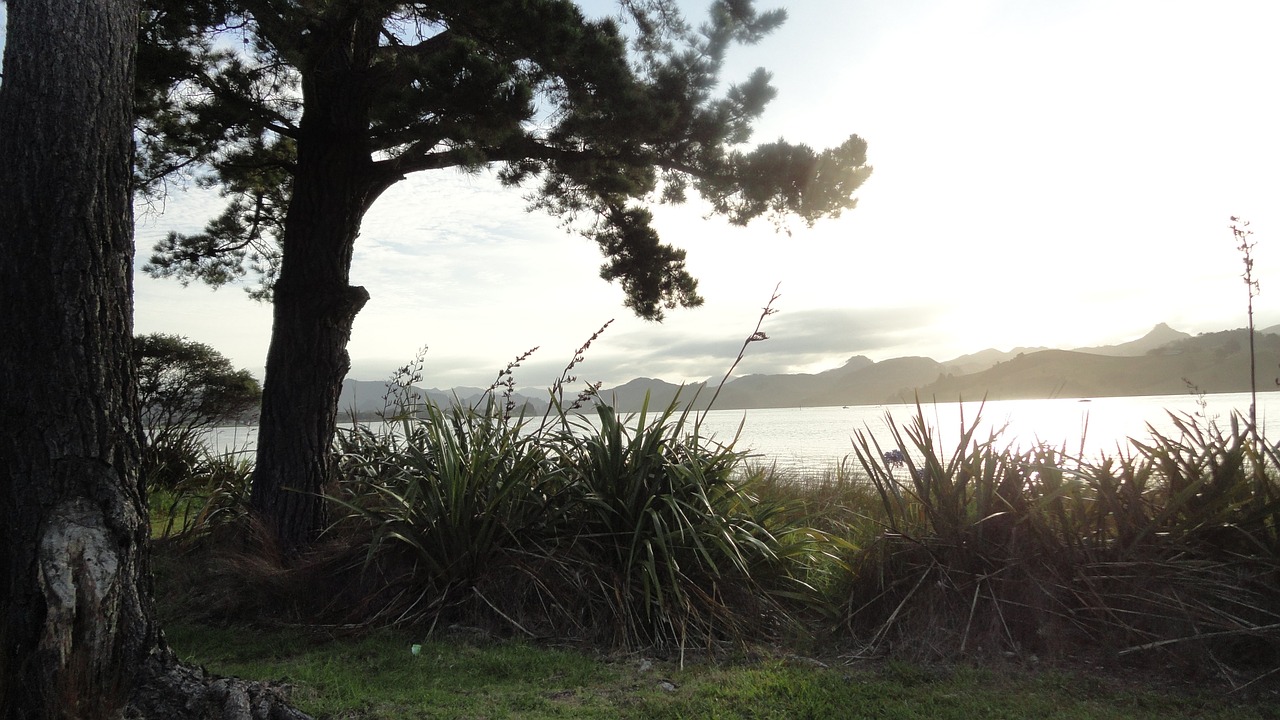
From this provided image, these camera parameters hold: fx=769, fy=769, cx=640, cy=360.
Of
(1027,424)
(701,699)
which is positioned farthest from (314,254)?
(1027,424)

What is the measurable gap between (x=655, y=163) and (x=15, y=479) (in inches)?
203

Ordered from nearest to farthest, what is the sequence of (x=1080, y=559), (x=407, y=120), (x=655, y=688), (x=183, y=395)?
(x=655, y=688) < (x=1080, y=559) < (x=407, y=120) < (x=183, y=395)

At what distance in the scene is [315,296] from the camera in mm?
5664

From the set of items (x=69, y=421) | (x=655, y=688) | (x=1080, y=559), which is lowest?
(x=655, y=688)

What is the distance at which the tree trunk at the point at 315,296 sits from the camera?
5.48 meters

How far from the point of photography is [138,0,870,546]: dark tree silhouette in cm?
519

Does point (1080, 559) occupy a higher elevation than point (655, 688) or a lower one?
higher

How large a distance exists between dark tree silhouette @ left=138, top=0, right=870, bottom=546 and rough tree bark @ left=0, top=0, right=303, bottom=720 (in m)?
2.50

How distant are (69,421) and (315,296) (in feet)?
10.9

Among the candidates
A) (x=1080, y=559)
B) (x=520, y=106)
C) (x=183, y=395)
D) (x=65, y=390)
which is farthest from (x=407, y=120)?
(x=183, y=395)

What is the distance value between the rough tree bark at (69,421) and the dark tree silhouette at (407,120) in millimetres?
2498

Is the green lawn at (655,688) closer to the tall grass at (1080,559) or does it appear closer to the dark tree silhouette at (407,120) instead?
the tall grass at (1080,559)

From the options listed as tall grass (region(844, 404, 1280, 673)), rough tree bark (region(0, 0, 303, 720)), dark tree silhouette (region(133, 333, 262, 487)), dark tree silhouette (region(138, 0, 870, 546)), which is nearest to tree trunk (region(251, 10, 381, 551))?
dark tree silhouette (region(138, 0, 870, 546))

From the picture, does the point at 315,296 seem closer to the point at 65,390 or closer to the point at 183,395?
the point at 65,390
